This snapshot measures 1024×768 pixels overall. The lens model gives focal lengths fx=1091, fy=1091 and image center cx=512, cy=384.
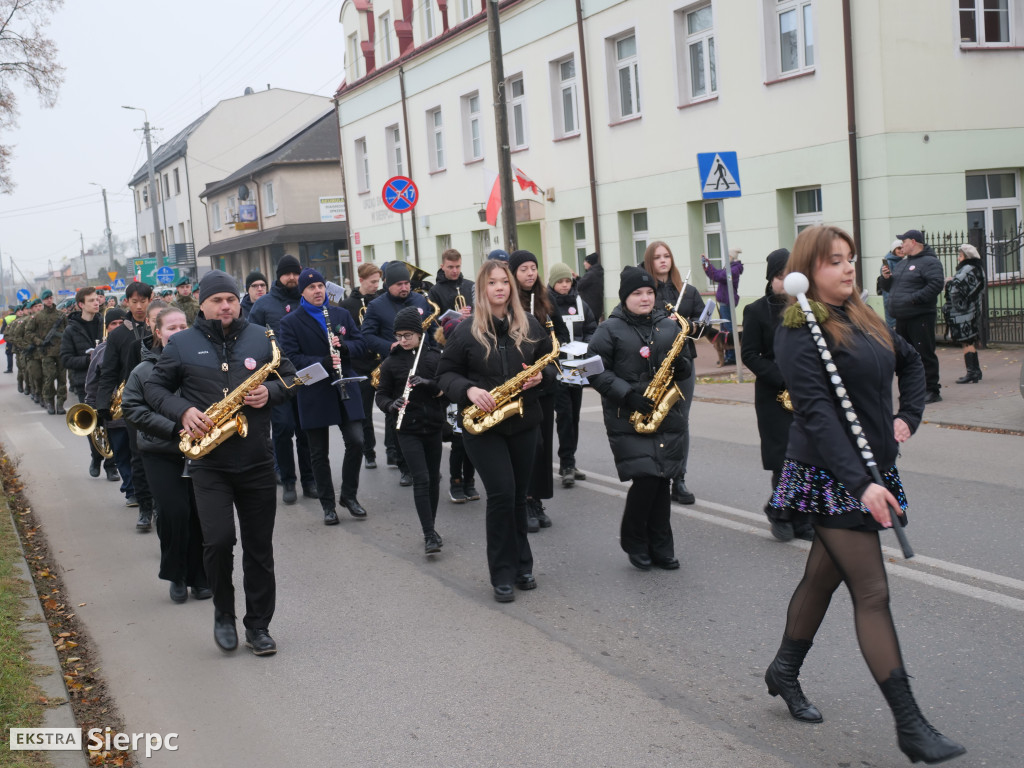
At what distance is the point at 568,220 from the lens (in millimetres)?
25562

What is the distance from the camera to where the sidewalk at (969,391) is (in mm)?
11083

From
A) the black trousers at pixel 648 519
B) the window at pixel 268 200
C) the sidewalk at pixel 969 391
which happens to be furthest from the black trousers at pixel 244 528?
the window at pixel 268 200

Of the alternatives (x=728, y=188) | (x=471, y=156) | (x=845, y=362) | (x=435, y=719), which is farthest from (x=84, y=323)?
(x=471, y=156)

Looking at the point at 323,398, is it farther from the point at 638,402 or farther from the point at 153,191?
the point at 153,191

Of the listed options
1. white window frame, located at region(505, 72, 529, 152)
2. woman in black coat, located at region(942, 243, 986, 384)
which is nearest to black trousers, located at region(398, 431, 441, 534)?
woman in black coat, located at region(942, 243, 986, 384)

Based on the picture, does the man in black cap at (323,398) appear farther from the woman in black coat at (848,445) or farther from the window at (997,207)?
the window at (997,207)

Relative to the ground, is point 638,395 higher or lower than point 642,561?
higher

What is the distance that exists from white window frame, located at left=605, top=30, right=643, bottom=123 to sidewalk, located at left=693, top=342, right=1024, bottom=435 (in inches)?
272

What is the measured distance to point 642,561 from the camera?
22.2 feet

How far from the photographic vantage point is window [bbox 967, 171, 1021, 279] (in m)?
17.4

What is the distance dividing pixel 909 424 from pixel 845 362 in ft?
1.39

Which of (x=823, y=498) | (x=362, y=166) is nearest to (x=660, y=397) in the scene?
(x=823, y=498)

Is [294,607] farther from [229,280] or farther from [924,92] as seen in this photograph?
[924,92]

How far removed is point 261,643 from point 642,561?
2368 millimetres
